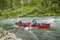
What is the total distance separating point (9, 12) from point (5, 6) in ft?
64.0

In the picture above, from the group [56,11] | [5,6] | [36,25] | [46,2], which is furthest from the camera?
[5,6]

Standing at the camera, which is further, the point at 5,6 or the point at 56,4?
the point at 5,6

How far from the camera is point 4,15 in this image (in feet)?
352

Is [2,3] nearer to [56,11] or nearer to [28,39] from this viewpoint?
[56,11]

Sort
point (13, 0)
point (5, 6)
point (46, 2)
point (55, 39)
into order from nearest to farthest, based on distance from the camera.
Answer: point (55, 39) < point (46, 2) < point (5, 6) < point (13, 0)

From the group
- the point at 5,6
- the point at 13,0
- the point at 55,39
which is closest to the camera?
the point at 55,39

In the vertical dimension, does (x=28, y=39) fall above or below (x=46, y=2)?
above

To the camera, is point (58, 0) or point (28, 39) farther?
point (58, 0)

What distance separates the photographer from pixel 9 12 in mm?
110438

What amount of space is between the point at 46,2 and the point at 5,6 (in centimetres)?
3318

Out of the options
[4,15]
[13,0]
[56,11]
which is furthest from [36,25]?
[13,0]

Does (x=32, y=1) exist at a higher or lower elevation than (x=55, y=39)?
lower

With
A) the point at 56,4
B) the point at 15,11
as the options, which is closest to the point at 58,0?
the point at 56,4

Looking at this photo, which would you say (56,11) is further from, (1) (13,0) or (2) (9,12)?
(1) (13,0)
